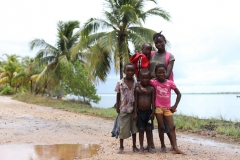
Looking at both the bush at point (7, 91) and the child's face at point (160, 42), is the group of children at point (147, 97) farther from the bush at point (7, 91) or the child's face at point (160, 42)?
the bush at point (7, 91)

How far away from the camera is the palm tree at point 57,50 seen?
2178 centimetres

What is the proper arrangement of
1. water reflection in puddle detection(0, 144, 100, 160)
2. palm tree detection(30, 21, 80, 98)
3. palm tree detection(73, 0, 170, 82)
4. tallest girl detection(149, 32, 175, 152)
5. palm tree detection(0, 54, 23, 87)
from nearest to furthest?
water reflection in puddle detection(0, 144, 100, 160)
tallest girl detection(149, 32, 175, 152)
palm tree detection(73, 0, 170, 82)
palm tree detection(30, 21, 80, 98)
palm tree detection(0, 54, 23, 87)

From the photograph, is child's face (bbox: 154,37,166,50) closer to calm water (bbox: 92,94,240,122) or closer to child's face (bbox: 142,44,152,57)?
child's face (bbox: 142,44,152,57)

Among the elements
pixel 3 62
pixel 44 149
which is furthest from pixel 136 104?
pixel 3 62

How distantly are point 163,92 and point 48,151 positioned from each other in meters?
2.41

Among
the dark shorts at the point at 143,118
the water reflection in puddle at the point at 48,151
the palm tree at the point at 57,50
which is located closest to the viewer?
the water reflection in puddle at the point at 48,151

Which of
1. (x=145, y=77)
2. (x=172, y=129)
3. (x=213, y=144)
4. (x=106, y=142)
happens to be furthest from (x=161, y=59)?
(x=213, y=144)

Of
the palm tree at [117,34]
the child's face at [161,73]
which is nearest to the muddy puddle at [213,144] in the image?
the child's face at [161,73]

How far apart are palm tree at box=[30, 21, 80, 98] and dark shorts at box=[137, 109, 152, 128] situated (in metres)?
17.3

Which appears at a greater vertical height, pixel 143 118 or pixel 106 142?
pixel 143 118

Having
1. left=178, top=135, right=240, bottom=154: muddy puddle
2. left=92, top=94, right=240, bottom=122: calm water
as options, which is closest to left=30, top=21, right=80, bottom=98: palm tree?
left=92, top=94, right=240, bottom=122: calm water

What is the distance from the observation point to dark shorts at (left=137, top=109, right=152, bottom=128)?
182 inches

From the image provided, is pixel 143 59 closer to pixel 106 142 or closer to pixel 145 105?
pixel 145 105

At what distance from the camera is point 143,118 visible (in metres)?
4.62
